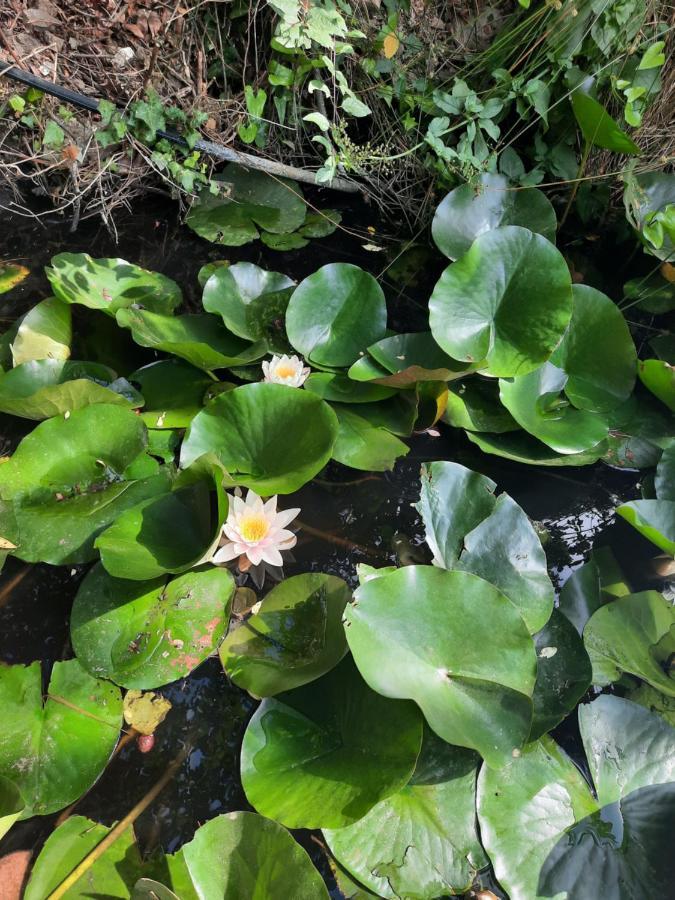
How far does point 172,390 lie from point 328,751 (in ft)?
3.70

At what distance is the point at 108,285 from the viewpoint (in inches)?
79.0

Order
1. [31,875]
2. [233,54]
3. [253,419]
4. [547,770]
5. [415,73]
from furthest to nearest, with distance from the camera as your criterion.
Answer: [233,54] < [415,73] < [253,419] < [547,770] < [31,875]

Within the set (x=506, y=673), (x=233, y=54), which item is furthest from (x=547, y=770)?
(x=233, y=54)

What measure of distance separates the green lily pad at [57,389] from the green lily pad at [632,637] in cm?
136

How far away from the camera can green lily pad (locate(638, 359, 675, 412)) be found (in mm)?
1723

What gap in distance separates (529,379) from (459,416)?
0.77ft

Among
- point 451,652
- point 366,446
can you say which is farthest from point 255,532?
point 451,652

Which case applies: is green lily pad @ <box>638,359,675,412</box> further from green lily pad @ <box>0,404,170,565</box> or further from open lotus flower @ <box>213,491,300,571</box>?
green lily pad @ <box>0,404,170,565</box>

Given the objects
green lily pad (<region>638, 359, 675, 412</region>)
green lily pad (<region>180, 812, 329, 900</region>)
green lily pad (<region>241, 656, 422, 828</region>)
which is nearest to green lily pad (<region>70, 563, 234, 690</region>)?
green lily pad (<region>241, 656, 422, 828</region>)

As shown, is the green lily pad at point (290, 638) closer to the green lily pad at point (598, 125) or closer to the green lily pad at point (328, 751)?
the green lily pad at point (328, 751)

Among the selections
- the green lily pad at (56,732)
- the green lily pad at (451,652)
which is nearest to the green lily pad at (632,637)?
the green lily pad at (451,652)

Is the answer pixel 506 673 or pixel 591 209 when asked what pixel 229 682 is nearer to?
pixel 506 673

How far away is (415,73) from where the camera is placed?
7.57 ft

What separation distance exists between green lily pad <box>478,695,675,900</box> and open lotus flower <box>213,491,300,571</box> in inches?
26.4
